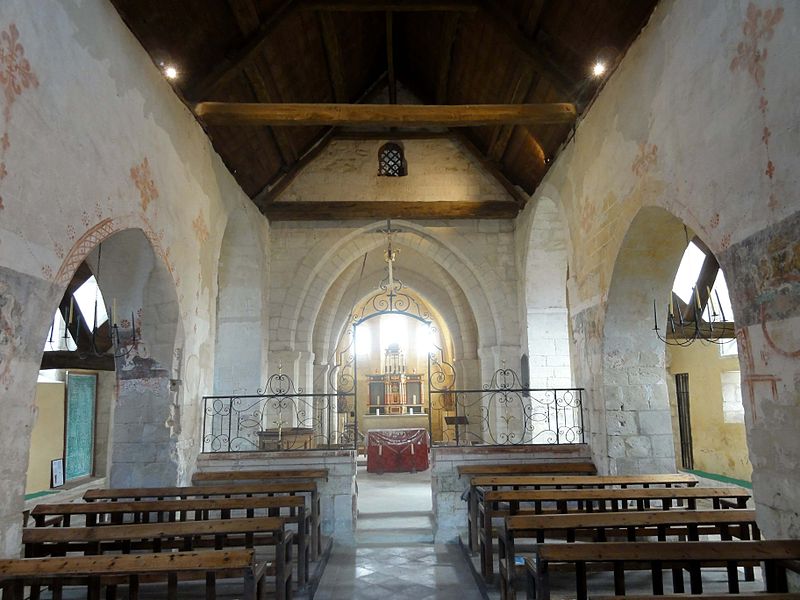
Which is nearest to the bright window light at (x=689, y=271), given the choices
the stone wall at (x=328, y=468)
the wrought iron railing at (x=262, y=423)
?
the stone wall at (x=328, y=468)

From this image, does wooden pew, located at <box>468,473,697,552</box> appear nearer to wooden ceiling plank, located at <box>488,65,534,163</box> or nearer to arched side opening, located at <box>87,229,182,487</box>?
arched side opening, located at <box>87,229,182,487</box>

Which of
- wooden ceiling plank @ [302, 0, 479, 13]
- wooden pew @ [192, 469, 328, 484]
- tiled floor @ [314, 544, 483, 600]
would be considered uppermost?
wooden ceiling plank @ [302, 0, 479, 13]

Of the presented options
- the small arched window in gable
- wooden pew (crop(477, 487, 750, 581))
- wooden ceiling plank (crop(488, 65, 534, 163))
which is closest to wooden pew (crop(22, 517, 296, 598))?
wooden pew (crop(477, 487, 750, 581))

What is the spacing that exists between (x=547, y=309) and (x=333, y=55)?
4476 mm

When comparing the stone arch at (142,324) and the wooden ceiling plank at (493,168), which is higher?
the wooden ceiling plank at (493,168)

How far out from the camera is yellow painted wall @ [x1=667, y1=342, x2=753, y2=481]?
8.77m

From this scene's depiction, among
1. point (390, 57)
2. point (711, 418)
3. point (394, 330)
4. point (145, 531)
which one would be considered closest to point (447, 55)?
point (390, 57)

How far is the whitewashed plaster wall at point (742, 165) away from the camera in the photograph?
294 cm

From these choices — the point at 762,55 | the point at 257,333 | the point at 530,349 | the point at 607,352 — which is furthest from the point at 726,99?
the point at 257,333

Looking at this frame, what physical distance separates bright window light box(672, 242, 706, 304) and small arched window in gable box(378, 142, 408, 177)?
13.4ft

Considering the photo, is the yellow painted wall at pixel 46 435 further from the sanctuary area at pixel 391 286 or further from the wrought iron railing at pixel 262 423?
the wrought iron railing at pixel 262 423

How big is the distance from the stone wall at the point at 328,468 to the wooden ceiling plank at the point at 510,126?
14.1 feet

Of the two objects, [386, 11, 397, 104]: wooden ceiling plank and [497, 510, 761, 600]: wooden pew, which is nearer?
[497, 510, 761, 600]: wooden pew

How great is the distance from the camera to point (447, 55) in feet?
23.6
